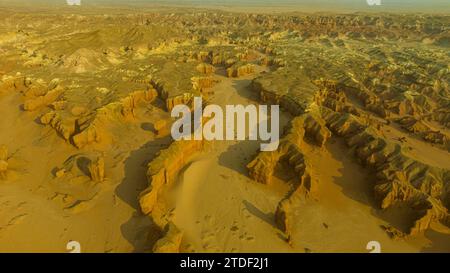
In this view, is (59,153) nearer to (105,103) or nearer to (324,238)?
(105,103)

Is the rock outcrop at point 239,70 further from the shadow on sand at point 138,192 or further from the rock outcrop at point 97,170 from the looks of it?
the rock outcrop at point 97,170

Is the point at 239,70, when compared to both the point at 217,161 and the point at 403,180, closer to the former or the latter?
the point at 217,161

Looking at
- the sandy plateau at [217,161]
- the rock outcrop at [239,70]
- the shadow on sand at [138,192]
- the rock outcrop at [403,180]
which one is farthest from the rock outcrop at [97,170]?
the rock outcrop at [239,70]

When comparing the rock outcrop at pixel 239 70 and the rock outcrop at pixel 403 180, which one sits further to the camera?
the rock outcrop at pixel 239 70

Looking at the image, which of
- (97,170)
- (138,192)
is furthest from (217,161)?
(97,170)

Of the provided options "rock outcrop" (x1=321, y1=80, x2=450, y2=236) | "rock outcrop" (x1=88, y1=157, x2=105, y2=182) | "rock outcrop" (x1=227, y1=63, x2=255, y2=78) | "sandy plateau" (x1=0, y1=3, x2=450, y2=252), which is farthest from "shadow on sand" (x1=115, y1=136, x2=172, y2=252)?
"rock outcrop" (x1=227, y1=63, x2=255, y2=78)

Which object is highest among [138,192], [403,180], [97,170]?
[97,170]

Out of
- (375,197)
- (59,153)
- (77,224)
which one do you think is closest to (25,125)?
(59,153)

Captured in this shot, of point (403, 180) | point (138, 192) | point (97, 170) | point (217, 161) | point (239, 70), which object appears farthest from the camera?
point (239, 70)
